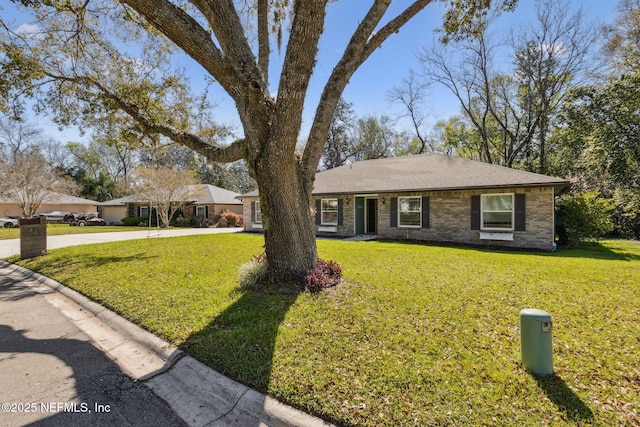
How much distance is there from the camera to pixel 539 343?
2912mm

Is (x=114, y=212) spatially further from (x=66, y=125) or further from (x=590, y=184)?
(x=590, y=184)

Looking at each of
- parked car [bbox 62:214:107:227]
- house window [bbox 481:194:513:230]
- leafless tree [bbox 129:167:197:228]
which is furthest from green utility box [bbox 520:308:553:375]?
parked car [bbox 62:214:107:227]

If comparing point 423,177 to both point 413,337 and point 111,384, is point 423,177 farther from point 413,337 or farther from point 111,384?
point 111,384

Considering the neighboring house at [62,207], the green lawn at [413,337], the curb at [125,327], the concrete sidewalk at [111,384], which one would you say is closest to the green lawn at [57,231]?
the neighboring house at [62,207]

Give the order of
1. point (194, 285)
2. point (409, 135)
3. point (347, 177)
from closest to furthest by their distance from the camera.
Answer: point (194, 285), point (347, 177), point (409, 135)

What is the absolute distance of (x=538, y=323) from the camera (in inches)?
114

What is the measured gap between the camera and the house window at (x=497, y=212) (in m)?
11.9

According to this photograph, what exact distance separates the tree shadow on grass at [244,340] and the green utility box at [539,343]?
2539 mm

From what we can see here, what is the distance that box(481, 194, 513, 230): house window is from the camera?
11867 millimetres

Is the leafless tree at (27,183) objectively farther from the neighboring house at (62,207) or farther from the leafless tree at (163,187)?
the leafless tree at (163,187)

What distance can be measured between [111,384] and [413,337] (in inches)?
128

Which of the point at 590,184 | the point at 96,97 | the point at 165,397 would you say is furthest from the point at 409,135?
the point at 165,397

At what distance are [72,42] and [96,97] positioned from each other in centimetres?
171

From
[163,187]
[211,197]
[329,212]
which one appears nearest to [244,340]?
[329,212]
